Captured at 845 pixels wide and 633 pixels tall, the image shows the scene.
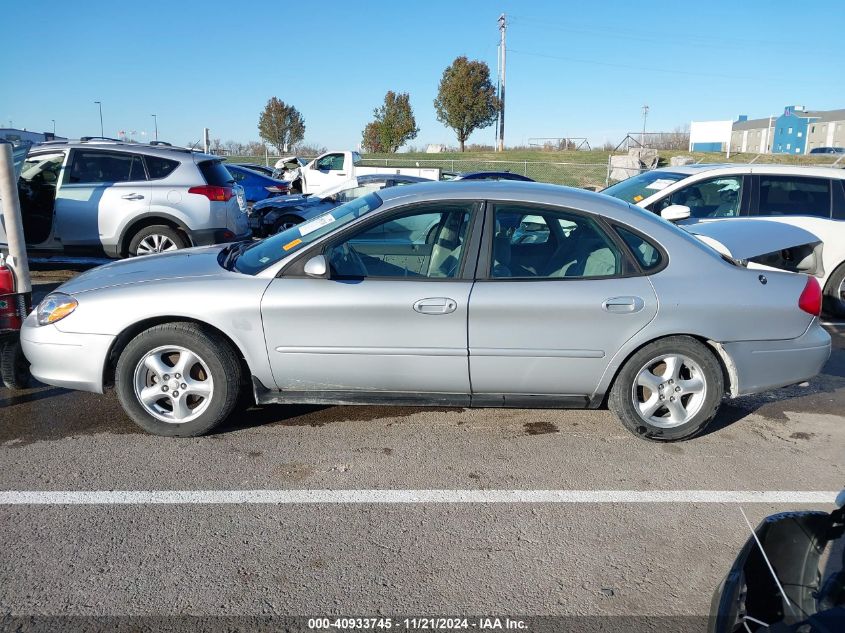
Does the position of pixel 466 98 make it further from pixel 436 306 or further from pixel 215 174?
pixel 436 306

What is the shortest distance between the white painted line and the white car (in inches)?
181

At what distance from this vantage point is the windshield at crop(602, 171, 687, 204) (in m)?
7.96

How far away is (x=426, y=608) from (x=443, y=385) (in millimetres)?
1602

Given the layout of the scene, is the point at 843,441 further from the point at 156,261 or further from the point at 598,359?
the point at 156,261

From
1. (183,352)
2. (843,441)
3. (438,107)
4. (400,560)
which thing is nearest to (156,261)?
(183,352)

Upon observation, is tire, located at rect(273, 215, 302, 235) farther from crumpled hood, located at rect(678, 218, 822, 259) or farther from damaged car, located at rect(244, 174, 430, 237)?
crumpled hood, located at rect(678, 218, 822, 259)

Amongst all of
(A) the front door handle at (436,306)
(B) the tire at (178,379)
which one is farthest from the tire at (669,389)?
(B) the tire at (178,379)

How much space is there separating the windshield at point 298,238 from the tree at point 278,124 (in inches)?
1999

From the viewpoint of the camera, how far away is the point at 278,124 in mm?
52562

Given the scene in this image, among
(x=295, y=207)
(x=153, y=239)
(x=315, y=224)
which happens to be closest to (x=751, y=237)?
(x=315, y=224)

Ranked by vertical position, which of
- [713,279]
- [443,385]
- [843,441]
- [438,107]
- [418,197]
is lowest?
[843,441]

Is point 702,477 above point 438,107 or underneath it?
underneath

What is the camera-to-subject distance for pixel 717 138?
4378 cm

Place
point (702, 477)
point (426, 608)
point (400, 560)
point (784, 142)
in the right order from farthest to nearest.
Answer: point (784, 142) < point (702, 477) < point (400, 560) < point (426, 608)
